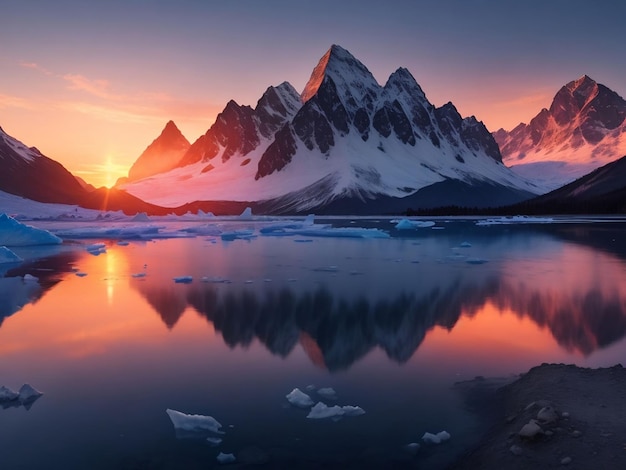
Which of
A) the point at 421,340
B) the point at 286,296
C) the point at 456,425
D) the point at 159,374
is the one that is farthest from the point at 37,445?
the point at 286,296

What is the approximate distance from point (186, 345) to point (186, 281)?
12029 millimetres

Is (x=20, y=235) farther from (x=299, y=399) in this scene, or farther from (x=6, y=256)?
(x=299, y=399)

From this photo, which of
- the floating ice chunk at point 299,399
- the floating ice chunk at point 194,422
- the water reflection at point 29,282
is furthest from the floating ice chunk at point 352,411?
the water reflection at point 29,282

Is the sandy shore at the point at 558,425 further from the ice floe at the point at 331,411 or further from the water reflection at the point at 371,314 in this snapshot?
the water reflection at the point at 371,314

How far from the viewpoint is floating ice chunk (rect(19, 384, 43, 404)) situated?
9.59 metres

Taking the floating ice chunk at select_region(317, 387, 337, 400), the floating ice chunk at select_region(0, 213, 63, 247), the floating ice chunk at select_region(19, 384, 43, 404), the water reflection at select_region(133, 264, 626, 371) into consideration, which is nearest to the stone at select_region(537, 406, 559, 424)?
the floating ice chunk at select_region(317, 387, 337, 400)

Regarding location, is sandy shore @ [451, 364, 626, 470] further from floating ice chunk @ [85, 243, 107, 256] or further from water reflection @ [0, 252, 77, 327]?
floating ice chunk @ [85, 243, 107, 256]

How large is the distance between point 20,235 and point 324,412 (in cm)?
5135

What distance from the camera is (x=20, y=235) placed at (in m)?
50.7

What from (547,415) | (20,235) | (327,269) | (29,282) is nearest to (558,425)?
(547,415)

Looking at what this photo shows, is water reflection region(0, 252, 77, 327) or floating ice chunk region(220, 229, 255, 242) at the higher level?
floating ice chunk region(220, 229, 255, 242)

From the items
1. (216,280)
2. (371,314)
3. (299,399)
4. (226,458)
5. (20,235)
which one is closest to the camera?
(226,458)

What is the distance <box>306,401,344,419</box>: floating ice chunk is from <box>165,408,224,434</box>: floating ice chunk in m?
1.63

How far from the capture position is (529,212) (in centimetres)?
17350
